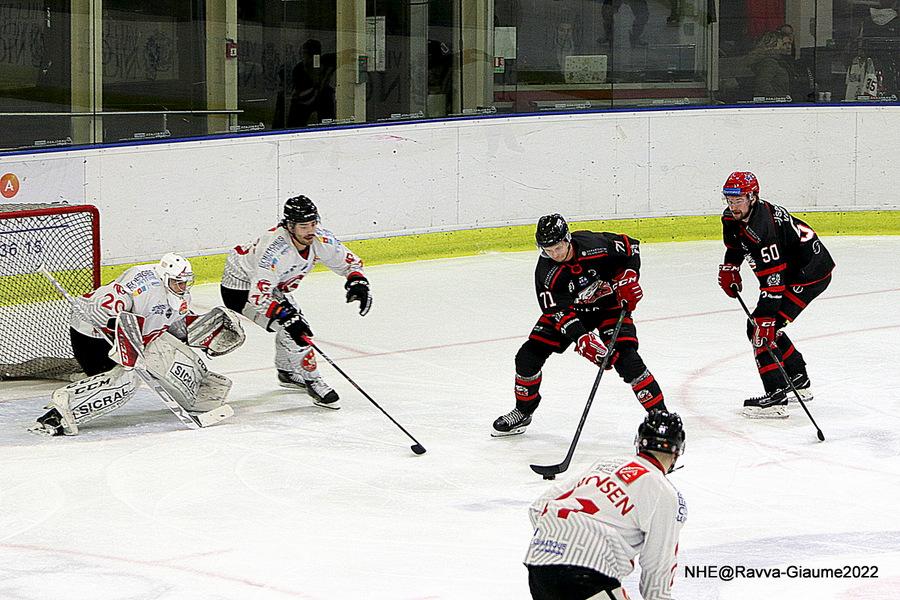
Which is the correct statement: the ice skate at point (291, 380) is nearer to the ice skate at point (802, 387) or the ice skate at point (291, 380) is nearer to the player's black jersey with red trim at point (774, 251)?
the player's black jersey with red trim at point (774, 251)

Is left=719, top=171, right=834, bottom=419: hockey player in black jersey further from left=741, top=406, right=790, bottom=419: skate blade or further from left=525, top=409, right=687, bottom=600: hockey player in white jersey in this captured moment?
left=525, top=409, right=687, bottom=600: hockey player in white jersey

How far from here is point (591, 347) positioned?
5.00m

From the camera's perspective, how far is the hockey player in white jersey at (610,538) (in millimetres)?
2893

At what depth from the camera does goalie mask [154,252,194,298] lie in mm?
5309

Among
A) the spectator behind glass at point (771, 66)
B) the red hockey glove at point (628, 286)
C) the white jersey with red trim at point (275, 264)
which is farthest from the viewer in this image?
the spectator behind glass at point (771, 66)

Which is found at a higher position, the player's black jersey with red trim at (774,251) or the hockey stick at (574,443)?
the player's black jersey with red trim at (774,251)

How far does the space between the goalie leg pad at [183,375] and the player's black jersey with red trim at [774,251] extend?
2.08 metres

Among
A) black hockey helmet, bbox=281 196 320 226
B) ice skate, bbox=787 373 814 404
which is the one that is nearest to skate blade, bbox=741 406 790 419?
ice skate, bbox=787 373 814 404

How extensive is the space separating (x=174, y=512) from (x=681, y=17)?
22.8 feet

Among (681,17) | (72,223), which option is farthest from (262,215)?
(681,17)

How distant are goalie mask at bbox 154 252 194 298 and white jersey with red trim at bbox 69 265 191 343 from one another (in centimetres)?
5

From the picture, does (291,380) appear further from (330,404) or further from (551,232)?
(551,232)

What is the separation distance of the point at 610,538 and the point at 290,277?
3078 millimetres

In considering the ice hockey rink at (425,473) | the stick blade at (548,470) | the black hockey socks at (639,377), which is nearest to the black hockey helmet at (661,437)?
the ice hockey rink at (425,473)
